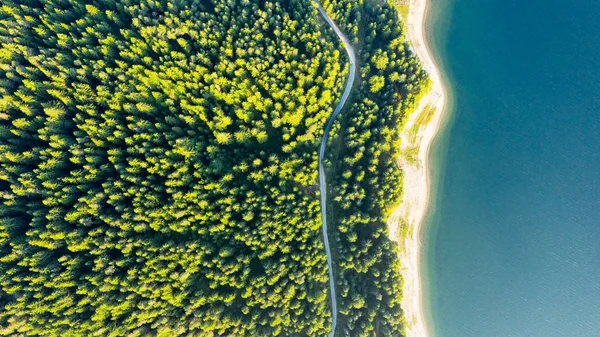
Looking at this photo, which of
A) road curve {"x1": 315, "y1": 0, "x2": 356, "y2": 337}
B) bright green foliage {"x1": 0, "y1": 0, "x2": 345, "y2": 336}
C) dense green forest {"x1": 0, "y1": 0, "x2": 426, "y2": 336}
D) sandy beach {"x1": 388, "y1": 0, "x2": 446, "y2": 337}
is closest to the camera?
bright green foliage {"x1": 0, "y1": 0, "x2": 345, "y2": 336}

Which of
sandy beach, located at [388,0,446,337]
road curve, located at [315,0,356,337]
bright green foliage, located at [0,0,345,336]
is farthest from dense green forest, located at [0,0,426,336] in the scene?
sandy beach, located at [388,0,446,337]

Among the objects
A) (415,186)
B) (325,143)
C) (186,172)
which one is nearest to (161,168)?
(186,172)

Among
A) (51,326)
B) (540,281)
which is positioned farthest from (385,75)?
(51,326)

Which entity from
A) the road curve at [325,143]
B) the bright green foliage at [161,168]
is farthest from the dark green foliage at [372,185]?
the bright green foliage at [161,168]

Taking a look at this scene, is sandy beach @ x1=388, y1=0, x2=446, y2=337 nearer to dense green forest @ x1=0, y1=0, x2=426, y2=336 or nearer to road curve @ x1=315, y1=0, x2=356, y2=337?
dense green forest @ x1=0, y1=0, x2=426, y2=336

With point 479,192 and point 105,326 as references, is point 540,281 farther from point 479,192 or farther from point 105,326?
point 105,326

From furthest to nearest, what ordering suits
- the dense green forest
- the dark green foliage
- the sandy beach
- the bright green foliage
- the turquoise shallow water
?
the turquoise shallow water, the sandy beach, the dark green foliage, the dense green forest, the bright green foliage

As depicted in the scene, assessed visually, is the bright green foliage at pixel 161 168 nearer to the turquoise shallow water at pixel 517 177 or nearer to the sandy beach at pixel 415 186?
the sandy beach at pixel 415 186
